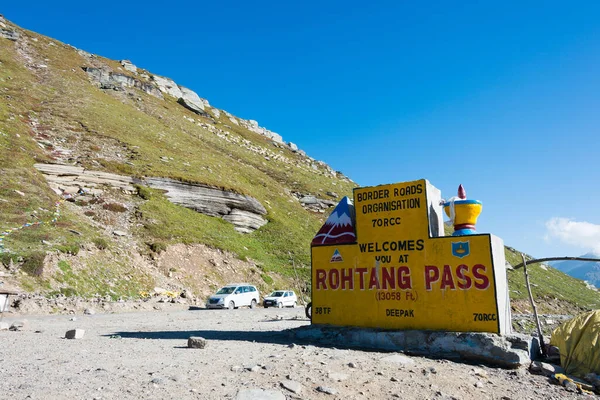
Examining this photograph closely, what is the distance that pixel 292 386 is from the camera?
20.2ft

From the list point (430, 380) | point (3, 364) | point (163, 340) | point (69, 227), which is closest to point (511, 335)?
point (430, 380)

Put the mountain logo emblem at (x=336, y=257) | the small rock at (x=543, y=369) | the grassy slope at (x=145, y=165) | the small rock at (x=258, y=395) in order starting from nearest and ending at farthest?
the small rock at (x=258, y=395) < the small rock at (x=543, y=369) < the mountain logo emblem at (x=336, y=257) < the grassy slope at (x=145, y=165)

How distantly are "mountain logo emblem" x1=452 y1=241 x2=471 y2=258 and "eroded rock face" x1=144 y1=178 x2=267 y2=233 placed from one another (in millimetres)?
34679

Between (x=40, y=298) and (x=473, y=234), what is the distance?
64.4 ft

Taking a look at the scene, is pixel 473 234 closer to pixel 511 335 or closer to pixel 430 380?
pixel 511 335

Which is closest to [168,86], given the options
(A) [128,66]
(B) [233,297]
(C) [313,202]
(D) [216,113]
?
(A) [128,66]

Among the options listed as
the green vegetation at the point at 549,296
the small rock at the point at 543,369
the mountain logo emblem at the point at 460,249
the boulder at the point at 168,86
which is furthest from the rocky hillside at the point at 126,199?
the boulder at the point at 168,86

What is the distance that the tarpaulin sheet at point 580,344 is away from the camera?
8562 millimetres

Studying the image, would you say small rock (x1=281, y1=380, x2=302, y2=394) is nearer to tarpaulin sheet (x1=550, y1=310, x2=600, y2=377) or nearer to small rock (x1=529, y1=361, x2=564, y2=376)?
small rock (x1=529, y1=361, x2=564, y2=376)

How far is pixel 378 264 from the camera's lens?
35.4 ft

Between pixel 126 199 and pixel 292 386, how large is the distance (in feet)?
109

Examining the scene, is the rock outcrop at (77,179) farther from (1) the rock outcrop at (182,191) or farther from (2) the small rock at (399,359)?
(2) the small rock at (399,359)

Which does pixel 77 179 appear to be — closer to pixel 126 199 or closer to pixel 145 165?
pixel 126 199

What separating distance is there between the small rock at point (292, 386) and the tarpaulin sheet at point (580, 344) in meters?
6.48
